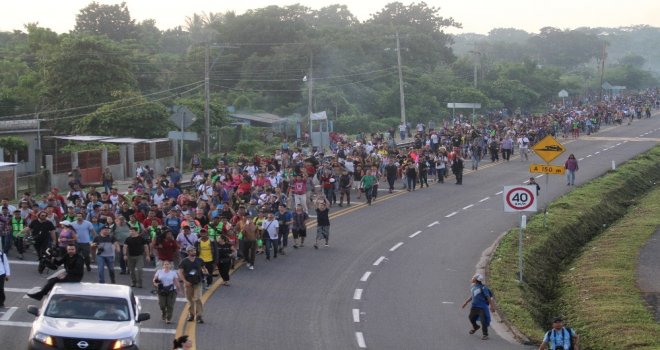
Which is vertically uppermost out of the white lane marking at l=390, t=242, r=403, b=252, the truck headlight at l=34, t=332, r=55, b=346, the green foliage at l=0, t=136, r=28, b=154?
the green foliage at l=0, t=136, r=28, b=154

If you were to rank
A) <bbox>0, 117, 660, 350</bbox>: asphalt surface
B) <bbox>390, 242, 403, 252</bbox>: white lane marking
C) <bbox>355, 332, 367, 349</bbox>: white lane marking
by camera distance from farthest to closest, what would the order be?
<bbox>390, 242, 403, 252</bbox>: white lane marking, <bbox>0, 117, 660, 350</bbox>: asphalt surface, <bbox>355, 332, 367, 349</bbox>: white lane marking

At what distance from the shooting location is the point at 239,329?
19.5 meters

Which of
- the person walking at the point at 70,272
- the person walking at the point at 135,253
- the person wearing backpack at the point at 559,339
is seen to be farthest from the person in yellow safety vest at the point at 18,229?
the person wearing backpack at the point at 559,339

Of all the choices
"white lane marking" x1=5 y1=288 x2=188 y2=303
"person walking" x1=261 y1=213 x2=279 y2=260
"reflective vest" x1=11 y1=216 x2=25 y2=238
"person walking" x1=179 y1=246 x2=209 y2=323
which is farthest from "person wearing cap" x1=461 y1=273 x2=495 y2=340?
"reflective vest" x1=11 y1=216 x2=25 y2=238

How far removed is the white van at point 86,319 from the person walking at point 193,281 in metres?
2.05

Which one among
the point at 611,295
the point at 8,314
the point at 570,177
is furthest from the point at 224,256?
the point at 570,177

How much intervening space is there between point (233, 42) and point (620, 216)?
199ft

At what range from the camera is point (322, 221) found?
93.9 ft

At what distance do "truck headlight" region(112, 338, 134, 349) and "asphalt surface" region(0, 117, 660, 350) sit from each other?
2.14 m

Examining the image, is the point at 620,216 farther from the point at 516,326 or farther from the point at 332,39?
the point at 332,39

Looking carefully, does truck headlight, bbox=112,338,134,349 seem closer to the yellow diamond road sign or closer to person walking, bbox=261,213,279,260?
person walking, bbox=261,213,279,260

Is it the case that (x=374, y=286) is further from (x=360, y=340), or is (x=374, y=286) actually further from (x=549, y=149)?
(x=549, y=149)

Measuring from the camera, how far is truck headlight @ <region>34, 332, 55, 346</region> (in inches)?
611

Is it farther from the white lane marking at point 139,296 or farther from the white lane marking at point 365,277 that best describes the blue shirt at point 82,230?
the white lane marking at point 365,277
